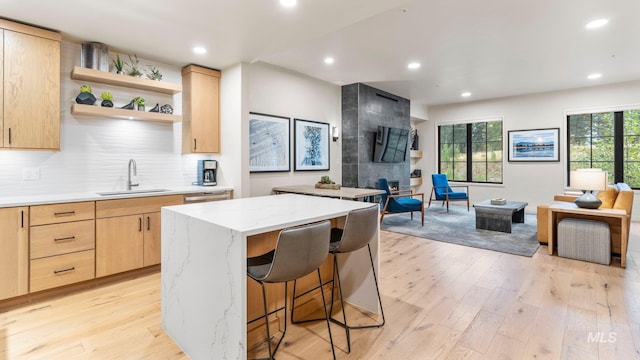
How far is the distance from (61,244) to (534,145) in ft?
27.8

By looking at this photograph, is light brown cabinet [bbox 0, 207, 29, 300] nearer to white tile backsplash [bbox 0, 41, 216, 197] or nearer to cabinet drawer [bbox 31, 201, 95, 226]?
cabinet drawer [bbox 31, 201, 95, 226]

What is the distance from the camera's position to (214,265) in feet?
5.51

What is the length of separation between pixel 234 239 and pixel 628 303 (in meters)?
3.21

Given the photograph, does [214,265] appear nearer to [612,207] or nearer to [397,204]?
[397,204]

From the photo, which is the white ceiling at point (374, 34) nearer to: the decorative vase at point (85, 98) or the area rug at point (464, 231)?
the decorative vase at point (85, 98)

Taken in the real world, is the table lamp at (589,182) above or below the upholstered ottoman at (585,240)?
above

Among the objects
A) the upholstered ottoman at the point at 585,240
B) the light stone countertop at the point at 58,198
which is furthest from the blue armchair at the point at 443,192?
the light stone countertop at the point at 58,198

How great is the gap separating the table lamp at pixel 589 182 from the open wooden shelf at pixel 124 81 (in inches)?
195

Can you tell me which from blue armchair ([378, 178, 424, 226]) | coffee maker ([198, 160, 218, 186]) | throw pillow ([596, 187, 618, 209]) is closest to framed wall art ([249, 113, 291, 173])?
coffee maker ([198, 160, 218, 186])

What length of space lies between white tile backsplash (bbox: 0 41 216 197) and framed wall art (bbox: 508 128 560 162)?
703cm

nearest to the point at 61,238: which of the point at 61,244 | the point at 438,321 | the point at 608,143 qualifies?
the point at 61,244

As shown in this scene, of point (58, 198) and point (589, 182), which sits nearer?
point (58, 198)

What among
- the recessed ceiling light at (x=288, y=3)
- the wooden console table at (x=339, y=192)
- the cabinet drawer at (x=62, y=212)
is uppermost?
the recessed ceiling light at (x=288, y=3)

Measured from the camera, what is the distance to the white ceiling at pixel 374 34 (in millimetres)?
2678
